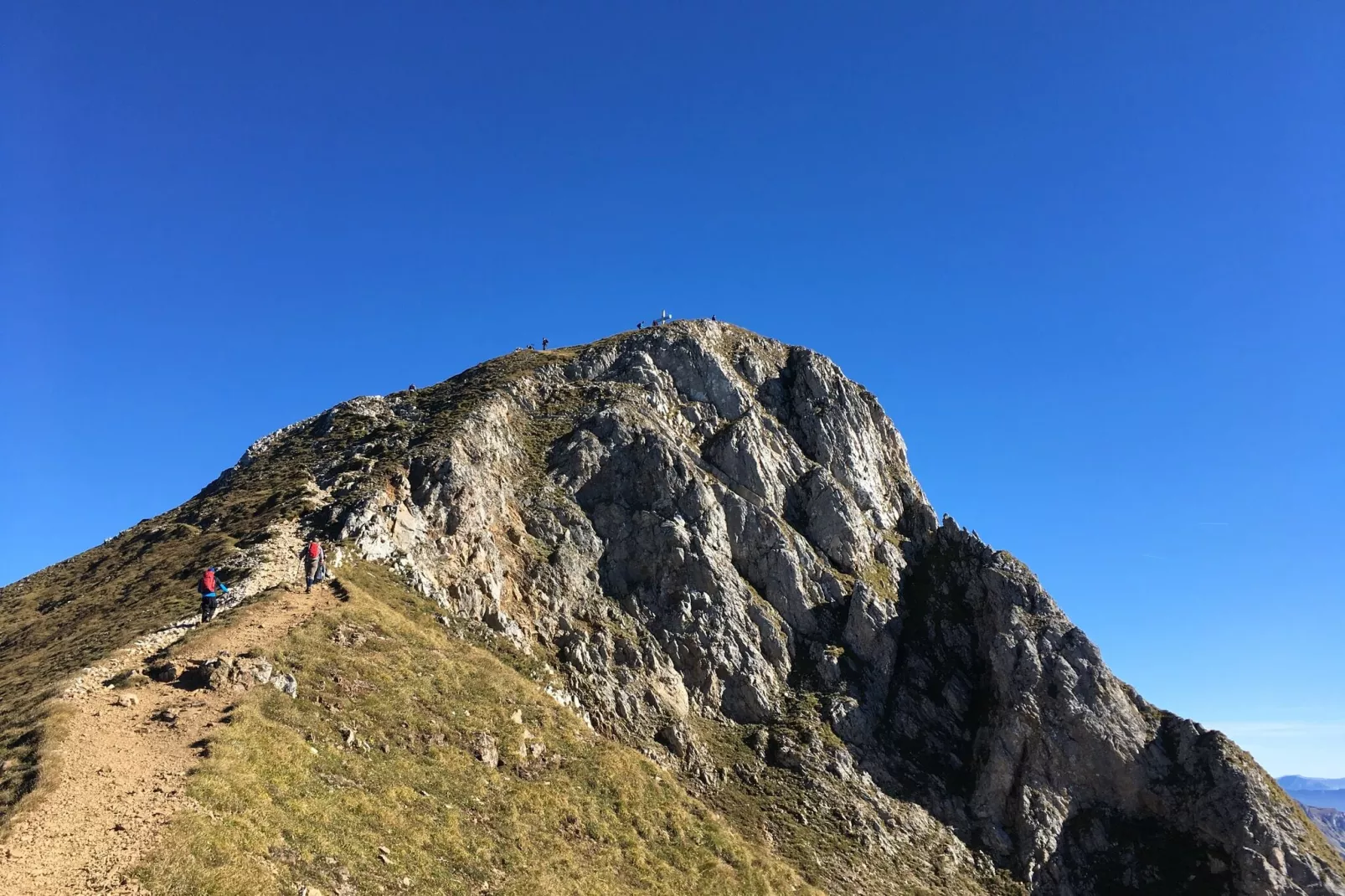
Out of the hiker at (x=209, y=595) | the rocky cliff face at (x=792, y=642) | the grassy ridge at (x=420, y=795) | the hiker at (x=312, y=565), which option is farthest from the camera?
the rocky cliff face at (x=792, y=642)

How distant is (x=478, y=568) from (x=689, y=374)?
35.0m

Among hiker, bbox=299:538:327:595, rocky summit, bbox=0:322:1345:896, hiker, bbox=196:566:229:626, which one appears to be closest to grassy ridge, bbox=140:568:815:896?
rocky summit, bbox=0:322:1345:896

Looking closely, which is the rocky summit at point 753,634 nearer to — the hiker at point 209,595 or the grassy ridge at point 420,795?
the grassy ridge at point 420,795

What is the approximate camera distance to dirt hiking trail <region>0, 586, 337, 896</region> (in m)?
18.1

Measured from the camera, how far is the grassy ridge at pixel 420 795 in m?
21.9

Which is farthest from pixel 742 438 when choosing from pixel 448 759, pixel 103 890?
pixel 103 890

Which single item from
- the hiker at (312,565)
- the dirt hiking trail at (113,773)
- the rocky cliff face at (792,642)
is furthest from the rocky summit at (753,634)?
the dirt hiking trail at (113,773)

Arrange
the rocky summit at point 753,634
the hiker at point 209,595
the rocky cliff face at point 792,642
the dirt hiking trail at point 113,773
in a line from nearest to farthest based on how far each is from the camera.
→ the dirt hiking trail at point 113,773 < the hiker at point 209,595 < the rocky summit at point 753,634 < the rocky cliff face at point 792,642

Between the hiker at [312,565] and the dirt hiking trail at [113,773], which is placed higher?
the hiker at [312,565]

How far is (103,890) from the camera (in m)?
17.7

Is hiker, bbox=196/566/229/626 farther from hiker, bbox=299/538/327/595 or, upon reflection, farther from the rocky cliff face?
the rocky cliff face

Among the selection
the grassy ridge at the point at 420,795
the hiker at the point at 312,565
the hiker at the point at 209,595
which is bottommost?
the grassy ridge at the point at 420,795

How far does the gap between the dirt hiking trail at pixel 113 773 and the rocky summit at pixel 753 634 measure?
17.5 feet

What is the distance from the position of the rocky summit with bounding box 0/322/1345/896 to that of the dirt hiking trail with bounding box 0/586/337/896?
5.34 meters
